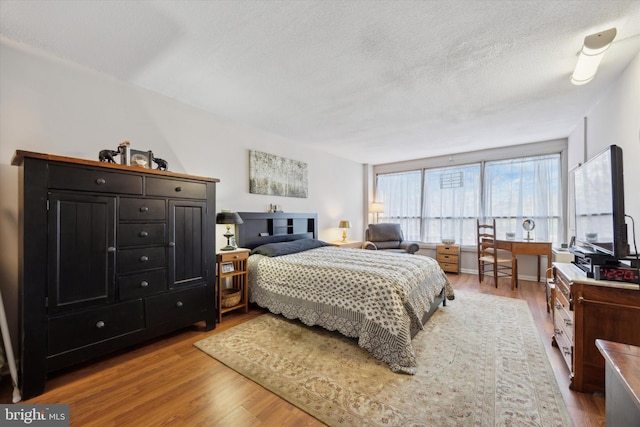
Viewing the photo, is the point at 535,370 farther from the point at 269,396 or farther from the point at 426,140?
the point at 426,140

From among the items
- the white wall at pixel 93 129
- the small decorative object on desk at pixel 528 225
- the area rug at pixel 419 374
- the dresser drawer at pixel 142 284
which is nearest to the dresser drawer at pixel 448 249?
the small decorative object on desk at pixel 528 225

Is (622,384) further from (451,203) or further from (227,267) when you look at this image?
(451,203)

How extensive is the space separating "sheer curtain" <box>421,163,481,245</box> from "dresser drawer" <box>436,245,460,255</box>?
0.38 metres

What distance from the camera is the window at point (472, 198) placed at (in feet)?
14.8

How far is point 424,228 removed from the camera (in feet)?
18.8

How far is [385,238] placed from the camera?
5.45m

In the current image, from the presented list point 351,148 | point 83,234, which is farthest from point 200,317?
point 351,148

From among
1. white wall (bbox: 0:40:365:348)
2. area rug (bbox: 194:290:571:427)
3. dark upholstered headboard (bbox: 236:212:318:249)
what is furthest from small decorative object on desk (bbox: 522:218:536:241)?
white wall (bbox: 0:40:365:348)

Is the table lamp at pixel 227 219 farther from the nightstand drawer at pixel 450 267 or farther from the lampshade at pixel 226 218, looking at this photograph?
the nightstand drawer at pixel 450 267

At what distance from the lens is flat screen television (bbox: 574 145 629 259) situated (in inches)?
63.8

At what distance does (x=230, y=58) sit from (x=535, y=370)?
3421mm

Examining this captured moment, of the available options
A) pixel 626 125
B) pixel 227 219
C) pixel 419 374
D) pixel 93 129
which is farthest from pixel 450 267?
pixel 93 129

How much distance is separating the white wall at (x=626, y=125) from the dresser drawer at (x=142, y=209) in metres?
3.91

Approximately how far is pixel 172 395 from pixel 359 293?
152 cm
